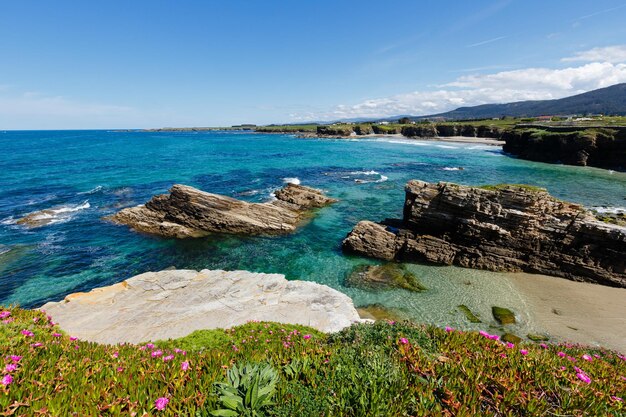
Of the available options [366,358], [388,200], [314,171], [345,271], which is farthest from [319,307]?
[314,171]

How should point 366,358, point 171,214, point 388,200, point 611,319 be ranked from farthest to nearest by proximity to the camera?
point 388,200 < point 171,214 < point 611,319 < point 366,358

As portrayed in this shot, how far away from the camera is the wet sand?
1673cm

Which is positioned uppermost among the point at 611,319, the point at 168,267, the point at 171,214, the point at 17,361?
the point at 17,361

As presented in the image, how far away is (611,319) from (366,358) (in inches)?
829

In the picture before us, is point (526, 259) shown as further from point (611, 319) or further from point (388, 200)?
point (388, 200)

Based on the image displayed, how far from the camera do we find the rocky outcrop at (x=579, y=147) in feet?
229

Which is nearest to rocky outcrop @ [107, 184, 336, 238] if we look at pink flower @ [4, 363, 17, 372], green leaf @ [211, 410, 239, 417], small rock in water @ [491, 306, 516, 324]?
small rock in water @ [491, 306, 516, 324]

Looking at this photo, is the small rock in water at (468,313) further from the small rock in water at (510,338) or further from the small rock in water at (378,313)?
the small rock in water at (378,313)

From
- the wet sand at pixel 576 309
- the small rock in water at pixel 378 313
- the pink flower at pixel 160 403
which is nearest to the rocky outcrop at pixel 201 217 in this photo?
the small rock in water at pixel 378 313

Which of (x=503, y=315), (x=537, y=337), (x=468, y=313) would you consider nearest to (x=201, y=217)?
(x=468, y=313)

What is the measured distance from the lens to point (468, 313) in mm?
18859

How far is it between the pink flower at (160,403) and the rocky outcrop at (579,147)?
324 feet

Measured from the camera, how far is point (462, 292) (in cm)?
2122

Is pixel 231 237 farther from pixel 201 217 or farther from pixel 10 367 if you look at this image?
pixel 10 367
